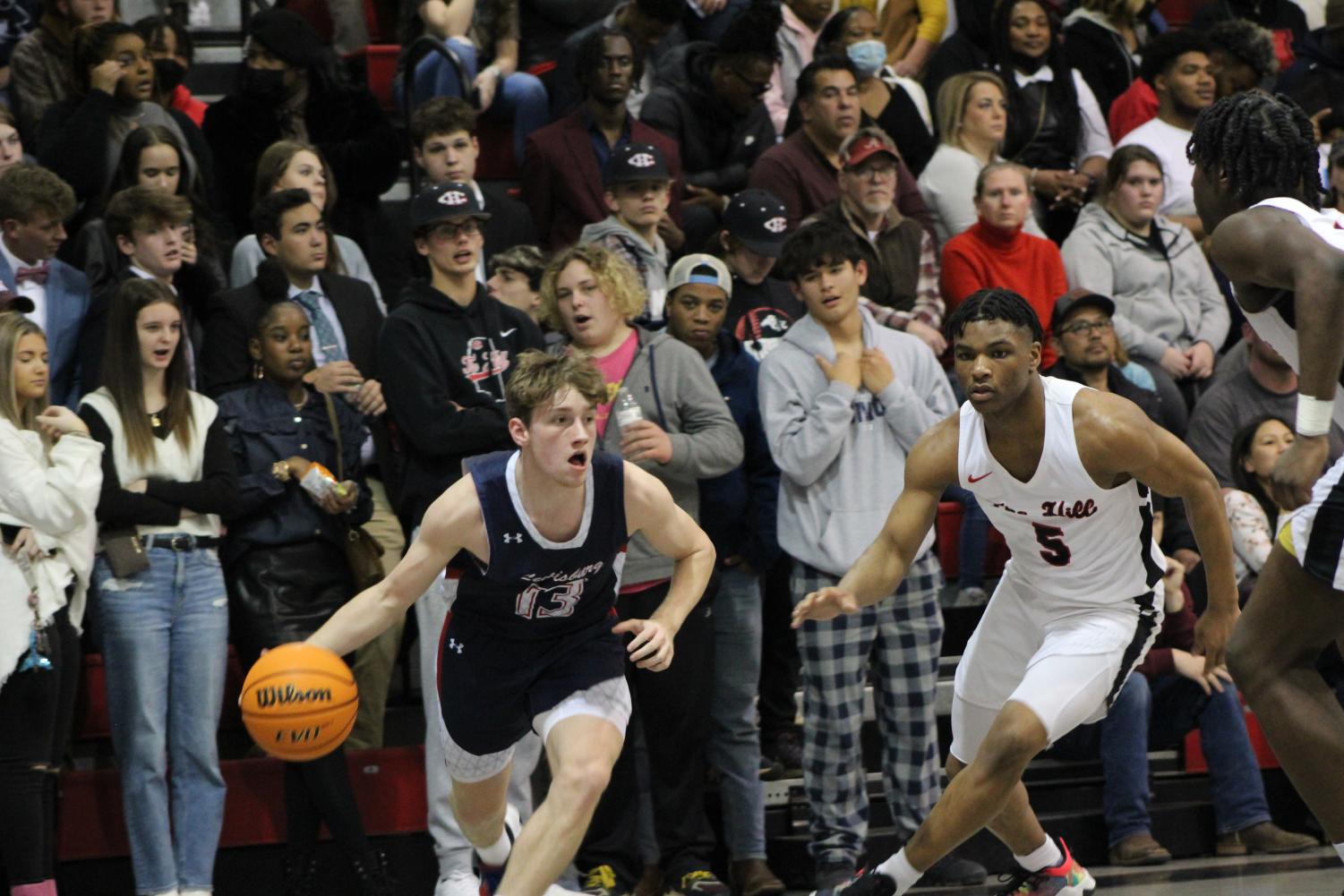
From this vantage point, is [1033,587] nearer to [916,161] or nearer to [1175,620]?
[1175,620]

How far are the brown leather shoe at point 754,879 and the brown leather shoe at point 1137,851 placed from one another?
1.48 meters

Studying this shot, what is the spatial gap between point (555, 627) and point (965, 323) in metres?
1.67

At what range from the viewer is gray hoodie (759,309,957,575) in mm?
7242

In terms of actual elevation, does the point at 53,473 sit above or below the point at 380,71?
below

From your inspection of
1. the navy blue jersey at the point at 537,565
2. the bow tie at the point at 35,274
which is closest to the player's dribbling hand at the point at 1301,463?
the navy blue jersey at the point at 537,565

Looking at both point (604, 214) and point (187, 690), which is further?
point (604, 214)

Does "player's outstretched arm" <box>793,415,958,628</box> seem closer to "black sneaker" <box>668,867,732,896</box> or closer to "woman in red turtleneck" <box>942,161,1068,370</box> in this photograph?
"black sneaker" <box>668,867,732,896</box>

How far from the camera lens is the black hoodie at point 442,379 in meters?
7.07

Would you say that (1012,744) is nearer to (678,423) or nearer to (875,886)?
(875,886)

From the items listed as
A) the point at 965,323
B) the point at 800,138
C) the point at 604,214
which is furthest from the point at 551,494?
the point at 800,138

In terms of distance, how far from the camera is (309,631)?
713 centimetres

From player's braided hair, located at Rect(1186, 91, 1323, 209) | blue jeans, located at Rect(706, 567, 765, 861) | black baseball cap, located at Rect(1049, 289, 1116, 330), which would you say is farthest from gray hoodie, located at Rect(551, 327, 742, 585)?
player's braided hair, located at Rect(1186, 91, 1323, 209)

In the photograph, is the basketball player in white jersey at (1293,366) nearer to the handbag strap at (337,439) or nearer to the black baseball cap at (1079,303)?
the black baseball cap at (1079,303)

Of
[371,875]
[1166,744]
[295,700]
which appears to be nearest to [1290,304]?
[295,700]
